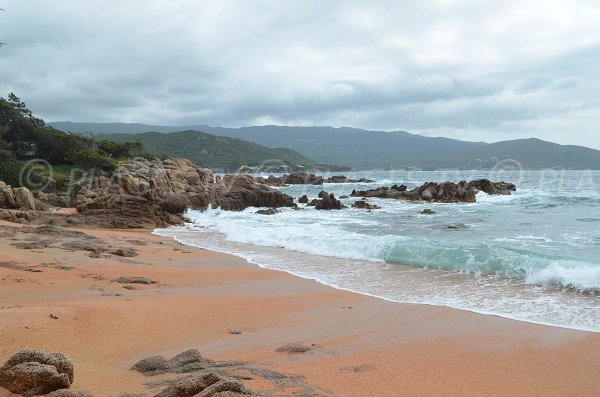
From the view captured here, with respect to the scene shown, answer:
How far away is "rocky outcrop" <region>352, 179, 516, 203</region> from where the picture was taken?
37062mm

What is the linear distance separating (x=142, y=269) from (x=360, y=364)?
247 inches

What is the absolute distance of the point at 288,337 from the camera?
540 centimetres

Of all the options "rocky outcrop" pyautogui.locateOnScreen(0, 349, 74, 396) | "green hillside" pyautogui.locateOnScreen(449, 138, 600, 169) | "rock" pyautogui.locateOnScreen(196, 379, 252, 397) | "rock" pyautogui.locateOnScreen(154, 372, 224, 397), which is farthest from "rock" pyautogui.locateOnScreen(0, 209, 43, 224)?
"green hillside" pyautogui.locateOnScreen(449, 138, 600, 169)

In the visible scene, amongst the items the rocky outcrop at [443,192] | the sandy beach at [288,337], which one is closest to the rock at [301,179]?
the rocky outcrop at [443,192]

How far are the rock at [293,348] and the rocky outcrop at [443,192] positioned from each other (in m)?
33.8

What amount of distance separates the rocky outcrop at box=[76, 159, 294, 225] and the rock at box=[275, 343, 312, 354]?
17133 mm

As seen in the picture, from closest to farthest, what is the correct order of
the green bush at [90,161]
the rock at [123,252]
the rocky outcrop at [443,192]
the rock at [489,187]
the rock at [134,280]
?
the rock at [134,280] < the rock at [123,252] < the rocky outcrop at [443,192] < the green bush at [90,161] < the rock at [489,187]

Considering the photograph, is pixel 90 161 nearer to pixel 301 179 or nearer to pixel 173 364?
pixel 173 364

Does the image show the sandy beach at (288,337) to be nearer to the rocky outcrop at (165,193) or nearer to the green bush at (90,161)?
the rocky outcrop at (165,193)

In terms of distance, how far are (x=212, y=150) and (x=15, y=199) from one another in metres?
120

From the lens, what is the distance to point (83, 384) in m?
3.57

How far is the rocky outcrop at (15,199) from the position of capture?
63.9 feet

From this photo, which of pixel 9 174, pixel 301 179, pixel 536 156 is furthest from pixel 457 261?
pixel 536 156

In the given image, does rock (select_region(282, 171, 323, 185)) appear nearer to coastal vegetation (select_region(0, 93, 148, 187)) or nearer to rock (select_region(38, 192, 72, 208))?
coastal vegetation (select_region(0, 93, 148, 187))
